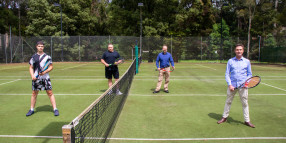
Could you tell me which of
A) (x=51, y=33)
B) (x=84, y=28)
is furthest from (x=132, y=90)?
(x=84, y=28)

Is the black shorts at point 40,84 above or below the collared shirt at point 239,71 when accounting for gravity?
below

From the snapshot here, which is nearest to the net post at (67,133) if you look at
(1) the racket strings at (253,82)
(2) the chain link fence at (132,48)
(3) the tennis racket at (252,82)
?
(3) the tennis racket at (252,82)

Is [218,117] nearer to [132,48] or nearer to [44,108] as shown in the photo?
[44,108]

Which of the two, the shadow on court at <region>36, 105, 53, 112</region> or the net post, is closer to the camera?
the net post

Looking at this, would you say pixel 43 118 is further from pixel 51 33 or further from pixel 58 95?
pixel 51 33

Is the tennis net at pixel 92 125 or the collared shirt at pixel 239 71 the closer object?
the tennis net at pixel 92 125

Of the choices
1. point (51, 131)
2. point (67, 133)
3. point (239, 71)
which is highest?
point (239, 71)

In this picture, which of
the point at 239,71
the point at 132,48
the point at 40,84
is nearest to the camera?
the point at 239,71

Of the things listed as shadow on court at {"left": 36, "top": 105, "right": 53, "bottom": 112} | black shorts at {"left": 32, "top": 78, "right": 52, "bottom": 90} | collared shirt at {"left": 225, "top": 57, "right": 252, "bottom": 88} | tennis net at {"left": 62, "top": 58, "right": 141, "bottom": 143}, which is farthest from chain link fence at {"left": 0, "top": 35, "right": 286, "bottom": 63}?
tennis net at {"left": 62, "top": 58, "right": 141, "bottom": 143}

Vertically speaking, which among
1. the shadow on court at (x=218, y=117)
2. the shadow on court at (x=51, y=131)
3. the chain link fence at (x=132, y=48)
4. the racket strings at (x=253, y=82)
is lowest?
the shadow on court at (x=51, y=131)

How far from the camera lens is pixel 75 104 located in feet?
24.3

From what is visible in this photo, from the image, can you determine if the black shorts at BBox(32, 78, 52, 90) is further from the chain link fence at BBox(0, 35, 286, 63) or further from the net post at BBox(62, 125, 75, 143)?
the chain link fence at BBox(0, 35, 286, 63)

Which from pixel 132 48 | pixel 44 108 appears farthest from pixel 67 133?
pixel 132 48

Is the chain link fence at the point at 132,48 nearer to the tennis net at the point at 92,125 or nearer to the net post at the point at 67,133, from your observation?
the tennis net at the point at 92,125
